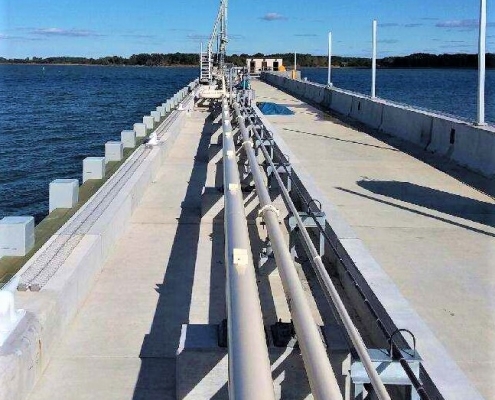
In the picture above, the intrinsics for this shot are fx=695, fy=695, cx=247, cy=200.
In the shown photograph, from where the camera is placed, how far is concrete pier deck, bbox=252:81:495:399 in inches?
243

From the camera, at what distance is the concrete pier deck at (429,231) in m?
6.18

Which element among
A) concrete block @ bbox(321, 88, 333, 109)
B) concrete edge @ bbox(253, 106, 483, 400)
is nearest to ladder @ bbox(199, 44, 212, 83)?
concrete block @ bbox(321, 88, 333, 109)

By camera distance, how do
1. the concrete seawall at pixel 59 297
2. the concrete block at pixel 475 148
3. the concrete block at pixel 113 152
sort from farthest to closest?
the concrete block at pixel 113 152 → the concrete block at pixel 475 148 → the concrete seawall at pixel 59 297

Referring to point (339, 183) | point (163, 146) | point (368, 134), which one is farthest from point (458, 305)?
point (368, 134)

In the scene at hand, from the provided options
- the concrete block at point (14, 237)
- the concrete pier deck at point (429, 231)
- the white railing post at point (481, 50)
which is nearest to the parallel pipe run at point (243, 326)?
the concrete pier deck at point (429, 231)

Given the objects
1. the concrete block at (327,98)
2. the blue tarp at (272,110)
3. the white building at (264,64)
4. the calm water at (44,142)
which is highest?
the white building at (264,64)

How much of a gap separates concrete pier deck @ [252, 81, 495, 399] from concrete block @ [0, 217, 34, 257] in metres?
3.85

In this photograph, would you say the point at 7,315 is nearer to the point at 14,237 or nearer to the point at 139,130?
the point at 14,237

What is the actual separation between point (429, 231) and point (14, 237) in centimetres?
538

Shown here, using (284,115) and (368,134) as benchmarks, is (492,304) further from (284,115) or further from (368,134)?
(284,115)

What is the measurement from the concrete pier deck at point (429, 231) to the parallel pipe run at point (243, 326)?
2069 mm

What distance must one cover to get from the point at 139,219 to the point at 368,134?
1306 cm

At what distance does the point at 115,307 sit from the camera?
21.8 feet

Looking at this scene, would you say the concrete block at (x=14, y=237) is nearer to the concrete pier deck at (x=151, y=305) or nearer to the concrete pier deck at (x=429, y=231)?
the concrete pier deck at (x=151, y=305)
